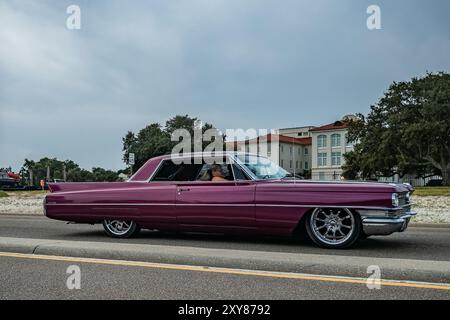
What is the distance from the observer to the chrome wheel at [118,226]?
30.0ft

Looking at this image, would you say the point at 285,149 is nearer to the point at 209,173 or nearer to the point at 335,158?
the point at 335,158

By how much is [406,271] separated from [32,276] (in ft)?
13.7

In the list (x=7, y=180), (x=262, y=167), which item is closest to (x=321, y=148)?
(x=7, y=180)

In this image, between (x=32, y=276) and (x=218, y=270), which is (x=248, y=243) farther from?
(x=32, y=276)

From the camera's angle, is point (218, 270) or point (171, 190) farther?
point (171, 190)

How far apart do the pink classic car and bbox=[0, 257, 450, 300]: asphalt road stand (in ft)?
6.86

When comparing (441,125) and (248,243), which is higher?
(441,125)

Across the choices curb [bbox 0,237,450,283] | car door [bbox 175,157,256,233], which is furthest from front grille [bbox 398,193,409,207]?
car door [bbox 175,157,256,233]

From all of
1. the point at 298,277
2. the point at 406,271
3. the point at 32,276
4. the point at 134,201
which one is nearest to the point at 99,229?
the point at 134,201

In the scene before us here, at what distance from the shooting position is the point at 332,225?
7.56 meters

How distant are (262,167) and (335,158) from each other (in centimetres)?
10143

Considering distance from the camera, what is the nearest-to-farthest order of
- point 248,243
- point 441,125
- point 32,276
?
point 32,276 → point 248,243 → point 441,125

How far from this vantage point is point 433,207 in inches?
677
